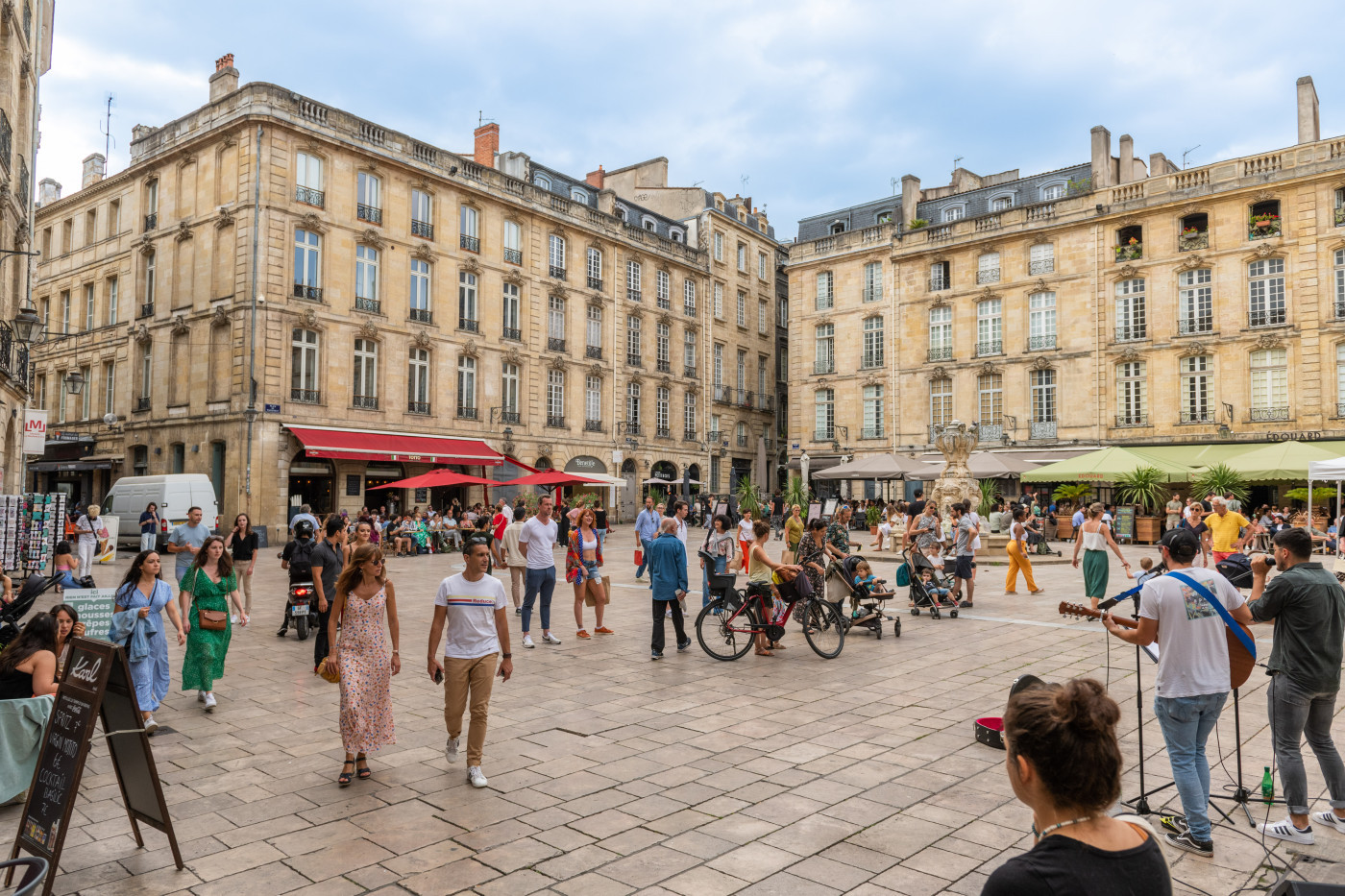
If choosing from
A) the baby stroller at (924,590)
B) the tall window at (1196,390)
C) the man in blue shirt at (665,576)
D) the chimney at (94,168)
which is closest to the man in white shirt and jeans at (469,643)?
the man in blue shirt at (665,576)

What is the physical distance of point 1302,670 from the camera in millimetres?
4328

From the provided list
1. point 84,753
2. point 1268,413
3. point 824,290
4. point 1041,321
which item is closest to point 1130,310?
point 1041,321

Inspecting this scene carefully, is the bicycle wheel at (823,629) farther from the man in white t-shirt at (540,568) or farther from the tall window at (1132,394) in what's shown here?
the tall window at (1132,394)

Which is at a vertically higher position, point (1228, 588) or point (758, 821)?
point (1228, 588)

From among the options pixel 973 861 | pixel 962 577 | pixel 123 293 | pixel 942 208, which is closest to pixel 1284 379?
pixel 942 208

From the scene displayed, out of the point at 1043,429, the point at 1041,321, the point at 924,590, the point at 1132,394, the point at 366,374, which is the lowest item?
the point at 924,590

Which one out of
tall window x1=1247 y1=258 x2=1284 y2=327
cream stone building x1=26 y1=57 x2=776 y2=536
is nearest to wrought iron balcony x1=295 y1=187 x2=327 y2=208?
cream stone building x1=26 y1=57 x2=776 y2=536

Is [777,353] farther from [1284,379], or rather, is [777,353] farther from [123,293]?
[123,293]

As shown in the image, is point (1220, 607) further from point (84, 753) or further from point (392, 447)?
point (392, 447)

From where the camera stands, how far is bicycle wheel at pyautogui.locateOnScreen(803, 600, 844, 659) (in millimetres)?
8930

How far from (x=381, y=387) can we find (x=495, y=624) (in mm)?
23546

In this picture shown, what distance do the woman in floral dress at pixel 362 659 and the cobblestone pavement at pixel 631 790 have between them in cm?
28

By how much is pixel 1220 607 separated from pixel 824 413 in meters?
35.6

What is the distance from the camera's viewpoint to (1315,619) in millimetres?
4309
